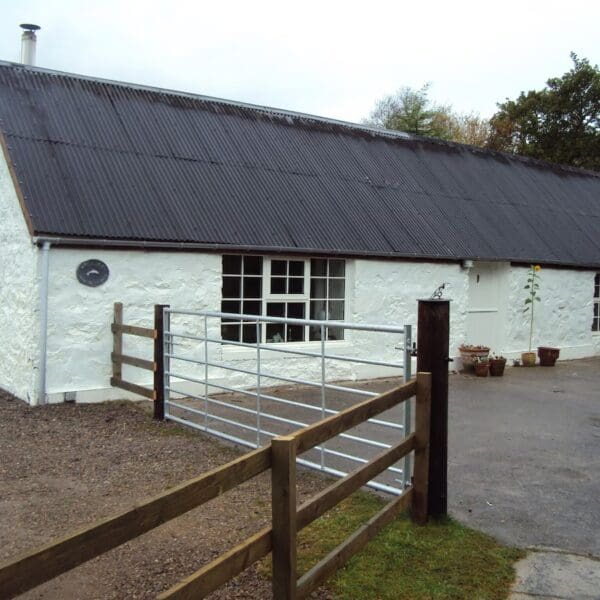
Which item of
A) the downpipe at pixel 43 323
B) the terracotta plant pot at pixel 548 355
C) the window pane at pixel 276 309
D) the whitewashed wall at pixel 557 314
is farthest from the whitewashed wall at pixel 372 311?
the terracotta plant pot at pixel 548 355

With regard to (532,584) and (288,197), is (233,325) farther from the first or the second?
(532,584)

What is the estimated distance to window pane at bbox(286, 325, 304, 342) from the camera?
11.0m

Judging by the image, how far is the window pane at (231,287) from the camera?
1045 centimetres

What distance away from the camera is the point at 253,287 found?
420 inches

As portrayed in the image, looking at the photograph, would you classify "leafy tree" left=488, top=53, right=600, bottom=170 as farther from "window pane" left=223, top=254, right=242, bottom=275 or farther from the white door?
"window pane" left=223, top=254, right=242, bottom=275

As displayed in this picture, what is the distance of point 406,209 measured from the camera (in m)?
13.3

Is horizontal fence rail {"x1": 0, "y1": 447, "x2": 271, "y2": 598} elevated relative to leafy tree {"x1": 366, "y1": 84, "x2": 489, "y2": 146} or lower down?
lower down

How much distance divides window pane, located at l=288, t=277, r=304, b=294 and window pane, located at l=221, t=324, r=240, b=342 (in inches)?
44.4

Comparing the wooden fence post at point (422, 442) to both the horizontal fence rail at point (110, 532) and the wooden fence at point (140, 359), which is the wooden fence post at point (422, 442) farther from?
the wooden fence at point (140, 359)

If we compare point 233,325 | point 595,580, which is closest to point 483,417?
point 233,325

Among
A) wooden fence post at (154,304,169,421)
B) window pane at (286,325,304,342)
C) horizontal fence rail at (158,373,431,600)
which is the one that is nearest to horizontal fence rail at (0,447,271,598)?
horizontal fence rail at (158,373,431,600)

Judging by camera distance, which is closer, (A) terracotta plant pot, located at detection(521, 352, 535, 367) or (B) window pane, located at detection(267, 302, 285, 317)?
(B) window pane, located at detection(267, 302, 285, 317)

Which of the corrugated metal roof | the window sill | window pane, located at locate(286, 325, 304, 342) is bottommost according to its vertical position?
the window sill

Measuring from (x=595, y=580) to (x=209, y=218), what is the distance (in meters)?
7.68
